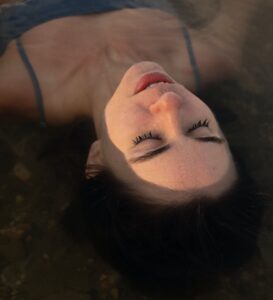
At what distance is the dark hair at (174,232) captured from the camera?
208 cm

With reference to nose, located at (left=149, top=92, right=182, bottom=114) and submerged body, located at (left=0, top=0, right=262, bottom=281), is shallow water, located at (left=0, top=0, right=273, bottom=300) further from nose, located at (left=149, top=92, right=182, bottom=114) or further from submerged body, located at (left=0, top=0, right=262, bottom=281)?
nose, located at (left=149, top=92, right=182, bottom=114)

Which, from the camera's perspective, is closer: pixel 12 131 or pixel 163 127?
pixel 163 127

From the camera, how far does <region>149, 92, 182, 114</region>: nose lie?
Result: 2.17 metres

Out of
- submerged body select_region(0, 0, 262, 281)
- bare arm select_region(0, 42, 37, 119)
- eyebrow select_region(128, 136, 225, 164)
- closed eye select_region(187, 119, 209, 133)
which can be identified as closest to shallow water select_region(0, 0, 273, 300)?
bare arm select_region(0, 42, 37, 119)

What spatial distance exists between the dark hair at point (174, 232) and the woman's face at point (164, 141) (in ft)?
0.27

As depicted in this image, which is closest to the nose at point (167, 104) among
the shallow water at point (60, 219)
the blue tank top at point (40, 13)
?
the shallow water at point (60, 219)

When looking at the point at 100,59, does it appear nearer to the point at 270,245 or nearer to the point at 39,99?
the point at 39,99

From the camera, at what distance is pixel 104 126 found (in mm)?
2432

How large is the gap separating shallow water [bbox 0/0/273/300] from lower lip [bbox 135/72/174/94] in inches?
27.0

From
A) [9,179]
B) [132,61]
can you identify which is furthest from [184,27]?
[9,179]

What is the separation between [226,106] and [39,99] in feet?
4.31

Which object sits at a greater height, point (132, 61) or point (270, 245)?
point (132, 61)

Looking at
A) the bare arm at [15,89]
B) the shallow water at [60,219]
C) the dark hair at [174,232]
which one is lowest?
the shallow water at [60,219]

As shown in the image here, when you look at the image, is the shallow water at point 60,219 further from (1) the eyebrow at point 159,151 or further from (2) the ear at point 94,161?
(1) the eyebrow at point 159,151
